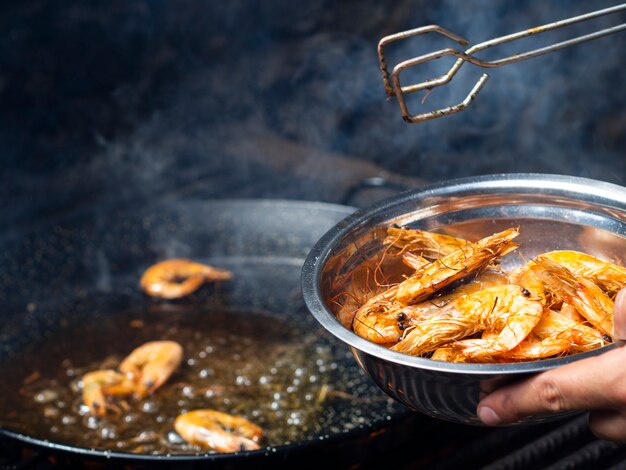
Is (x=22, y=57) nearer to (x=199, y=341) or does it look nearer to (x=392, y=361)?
(x=199, y=341)

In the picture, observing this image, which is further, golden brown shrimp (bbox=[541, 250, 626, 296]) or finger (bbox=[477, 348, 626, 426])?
golden brown shrimp (bbox=[541, 250, 626, 296])

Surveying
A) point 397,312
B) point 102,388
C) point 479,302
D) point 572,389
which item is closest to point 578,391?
point 572,389

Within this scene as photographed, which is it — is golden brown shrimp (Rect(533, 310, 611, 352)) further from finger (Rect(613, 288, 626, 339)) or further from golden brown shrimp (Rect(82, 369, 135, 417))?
golden brown shrimp (Rect(82, 369, 135, 417))

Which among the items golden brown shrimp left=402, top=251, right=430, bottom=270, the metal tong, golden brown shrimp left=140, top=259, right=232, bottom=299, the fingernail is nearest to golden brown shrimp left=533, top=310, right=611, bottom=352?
the fingernail

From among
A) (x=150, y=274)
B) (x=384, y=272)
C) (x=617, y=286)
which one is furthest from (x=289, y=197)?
(x=617, y=286)

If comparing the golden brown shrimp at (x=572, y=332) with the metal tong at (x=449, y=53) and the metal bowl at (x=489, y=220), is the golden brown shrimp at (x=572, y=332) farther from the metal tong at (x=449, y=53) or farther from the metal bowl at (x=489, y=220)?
the metal tong at (x=449, y=53)

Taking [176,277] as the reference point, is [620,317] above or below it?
above

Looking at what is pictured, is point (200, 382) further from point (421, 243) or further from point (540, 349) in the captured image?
point (540, 349)
